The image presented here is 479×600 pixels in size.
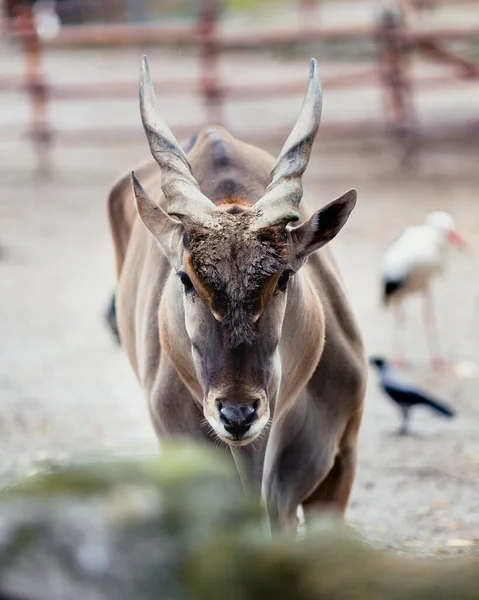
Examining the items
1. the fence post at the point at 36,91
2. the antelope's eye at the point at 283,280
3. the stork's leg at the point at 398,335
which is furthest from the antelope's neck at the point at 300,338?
the fence post at the point at 36,91

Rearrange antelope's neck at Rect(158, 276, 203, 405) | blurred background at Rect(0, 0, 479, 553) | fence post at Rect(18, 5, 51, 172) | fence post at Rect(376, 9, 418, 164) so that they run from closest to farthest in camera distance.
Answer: antelope's neck at Rect(158, 276, 203, 405)
blurred background at Rect(0, 0, 479, 553)
fence post at Rect(376, 9, 418, 164)
fence post at Rect(18, 5, 51, 172)

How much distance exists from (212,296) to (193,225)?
236 mm

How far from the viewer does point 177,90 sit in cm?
1399

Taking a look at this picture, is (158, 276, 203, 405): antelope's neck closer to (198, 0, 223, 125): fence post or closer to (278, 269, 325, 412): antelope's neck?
(278, 269, 325, 412): antelope's neck

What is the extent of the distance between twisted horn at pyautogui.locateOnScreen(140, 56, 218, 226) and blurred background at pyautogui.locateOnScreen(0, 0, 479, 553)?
4.10 feet

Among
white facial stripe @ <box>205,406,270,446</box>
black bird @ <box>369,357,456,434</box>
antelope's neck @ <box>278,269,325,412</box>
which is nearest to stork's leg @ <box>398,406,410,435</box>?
black bird @ <box>369,357,456,434</box>

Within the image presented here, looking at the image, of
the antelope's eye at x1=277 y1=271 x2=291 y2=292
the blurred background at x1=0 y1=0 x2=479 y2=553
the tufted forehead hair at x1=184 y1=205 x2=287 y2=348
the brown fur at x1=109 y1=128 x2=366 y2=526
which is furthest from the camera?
the blurred background at x1=0 y1=0 x2=479 y2=553

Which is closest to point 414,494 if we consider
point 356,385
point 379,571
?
point 356,385

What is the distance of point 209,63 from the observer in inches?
563

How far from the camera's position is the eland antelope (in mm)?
3287

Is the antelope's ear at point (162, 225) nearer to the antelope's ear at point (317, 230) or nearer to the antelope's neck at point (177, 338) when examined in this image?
the antelope's neck at point (177, 338)

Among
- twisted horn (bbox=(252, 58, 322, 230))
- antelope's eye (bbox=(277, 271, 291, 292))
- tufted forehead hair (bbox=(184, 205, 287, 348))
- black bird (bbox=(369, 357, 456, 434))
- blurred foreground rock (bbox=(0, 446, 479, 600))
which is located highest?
blurred foreground rock (bbox=(0, 446, 479, 600))

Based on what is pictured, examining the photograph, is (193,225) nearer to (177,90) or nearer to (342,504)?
(342,504)

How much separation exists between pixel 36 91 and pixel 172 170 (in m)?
11.2
